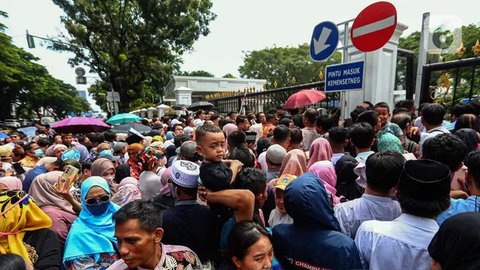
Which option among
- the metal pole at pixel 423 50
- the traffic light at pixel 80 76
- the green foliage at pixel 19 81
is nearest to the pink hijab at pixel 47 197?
the metal pole at pixel 423 50

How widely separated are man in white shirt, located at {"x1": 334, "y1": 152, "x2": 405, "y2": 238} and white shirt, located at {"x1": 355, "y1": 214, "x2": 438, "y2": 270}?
278mm

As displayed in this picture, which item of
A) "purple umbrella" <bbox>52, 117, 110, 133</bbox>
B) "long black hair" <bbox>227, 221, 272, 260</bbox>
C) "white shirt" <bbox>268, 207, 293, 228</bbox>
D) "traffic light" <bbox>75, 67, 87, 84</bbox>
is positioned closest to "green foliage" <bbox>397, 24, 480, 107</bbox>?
"white shirt" <bbox>268, 207, 293, 228</bbox>

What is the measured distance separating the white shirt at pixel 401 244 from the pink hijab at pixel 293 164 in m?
1.36

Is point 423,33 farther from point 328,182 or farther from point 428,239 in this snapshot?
point 428,239

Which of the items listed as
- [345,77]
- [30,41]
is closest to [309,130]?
[345,77]

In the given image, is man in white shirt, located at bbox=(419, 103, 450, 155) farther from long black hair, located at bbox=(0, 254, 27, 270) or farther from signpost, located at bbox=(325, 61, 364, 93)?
long black hair, located at bbox=(0, 254, 27, 270)

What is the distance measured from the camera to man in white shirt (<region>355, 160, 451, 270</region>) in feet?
4.40

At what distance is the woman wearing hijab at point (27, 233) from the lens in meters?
1.76

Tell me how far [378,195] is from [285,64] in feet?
112

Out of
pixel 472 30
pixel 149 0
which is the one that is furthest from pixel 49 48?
pixel 472 30

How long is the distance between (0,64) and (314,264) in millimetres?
23049

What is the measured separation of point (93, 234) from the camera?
189 centimetres

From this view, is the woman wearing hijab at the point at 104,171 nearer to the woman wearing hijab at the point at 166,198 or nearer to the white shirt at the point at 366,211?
the woman wearing hijab at the point at 166,198

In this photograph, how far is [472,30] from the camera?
15.3 m
